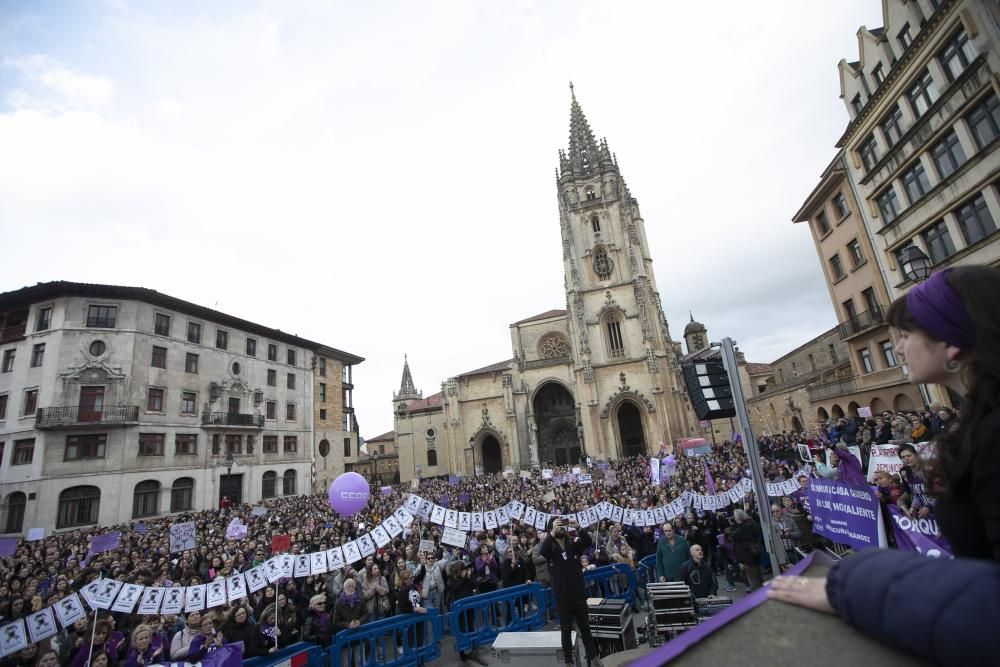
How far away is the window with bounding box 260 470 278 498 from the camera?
30672mm

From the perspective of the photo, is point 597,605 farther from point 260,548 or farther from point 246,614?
point 260,548

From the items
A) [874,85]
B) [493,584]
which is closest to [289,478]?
[493,584]

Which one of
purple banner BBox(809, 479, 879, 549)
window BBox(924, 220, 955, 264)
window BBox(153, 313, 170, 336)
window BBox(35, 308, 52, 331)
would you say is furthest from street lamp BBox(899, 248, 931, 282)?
window BBox(35, 308, 52, 331)

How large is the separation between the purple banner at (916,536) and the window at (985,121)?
14.7m

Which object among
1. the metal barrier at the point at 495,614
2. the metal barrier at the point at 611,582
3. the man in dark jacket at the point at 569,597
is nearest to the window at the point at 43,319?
the metal barrier at the point at 495,614

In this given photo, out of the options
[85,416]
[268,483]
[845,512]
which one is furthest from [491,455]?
[845,512]

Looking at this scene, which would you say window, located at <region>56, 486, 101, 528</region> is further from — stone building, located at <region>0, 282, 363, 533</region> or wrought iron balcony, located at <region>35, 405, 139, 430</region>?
wrought iron balcony, located at <region>35, 405, 139, 430</region>

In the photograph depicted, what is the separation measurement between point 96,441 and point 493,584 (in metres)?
25.5

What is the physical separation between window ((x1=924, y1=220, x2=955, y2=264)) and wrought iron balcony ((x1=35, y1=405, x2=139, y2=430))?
36.4 metres

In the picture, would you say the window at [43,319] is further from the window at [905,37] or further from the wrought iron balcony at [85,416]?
the window at [905,37]

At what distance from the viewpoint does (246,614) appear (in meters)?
6.23

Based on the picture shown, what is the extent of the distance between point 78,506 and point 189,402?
7.31 meters

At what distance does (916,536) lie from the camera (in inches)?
156

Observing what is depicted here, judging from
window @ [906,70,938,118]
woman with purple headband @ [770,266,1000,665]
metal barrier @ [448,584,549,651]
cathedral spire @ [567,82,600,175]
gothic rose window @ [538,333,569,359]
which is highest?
cathedral spire @ [567,82,600,175]
